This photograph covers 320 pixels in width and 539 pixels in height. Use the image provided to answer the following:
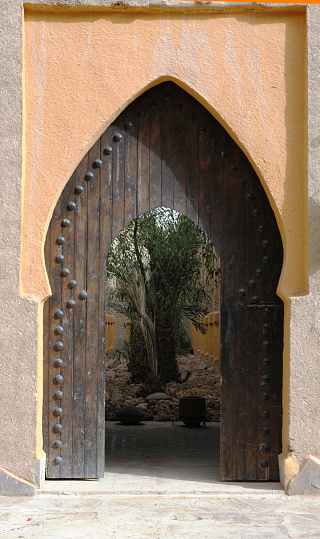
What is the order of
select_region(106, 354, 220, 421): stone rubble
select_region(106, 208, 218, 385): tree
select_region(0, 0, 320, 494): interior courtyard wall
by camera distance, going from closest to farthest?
select_region(0, 0, 320, 494): interior courtyard wall, select_region(106, 354, 220, 421): stone rubble, select_region(106, 208, 218, 385): tree

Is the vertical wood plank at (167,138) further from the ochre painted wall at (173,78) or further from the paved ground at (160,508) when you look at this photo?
the paved ground at (160,508)

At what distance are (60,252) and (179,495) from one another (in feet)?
7.41

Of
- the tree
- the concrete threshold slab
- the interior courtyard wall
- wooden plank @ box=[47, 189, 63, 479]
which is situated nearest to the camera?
the concrete threshold slab

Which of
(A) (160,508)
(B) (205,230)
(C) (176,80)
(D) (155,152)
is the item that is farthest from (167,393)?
(C) (176,80)

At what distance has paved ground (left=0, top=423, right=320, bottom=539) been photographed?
4.46 m

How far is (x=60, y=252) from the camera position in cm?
581

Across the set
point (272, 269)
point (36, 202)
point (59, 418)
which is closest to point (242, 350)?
point (272, 269)

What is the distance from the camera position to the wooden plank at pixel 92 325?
5727 mm

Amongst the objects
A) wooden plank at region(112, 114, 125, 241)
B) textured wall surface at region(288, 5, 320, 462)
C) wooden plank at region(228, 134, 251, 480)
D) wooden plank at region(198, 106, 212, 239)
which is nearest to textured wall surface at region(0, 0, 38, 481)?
wooden plank at region(112, 114, 125, 241)

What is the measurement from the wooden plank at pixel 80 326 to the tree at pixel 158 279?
6.34 meters

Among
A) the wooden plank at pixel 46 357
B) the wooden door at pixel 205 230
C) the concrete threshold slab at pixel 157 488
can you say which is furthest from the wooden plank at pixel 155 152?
the concrete threshold slab at pixel 157 488

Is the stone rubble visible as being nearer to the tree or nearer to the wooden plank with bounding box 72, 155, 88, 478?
the tree

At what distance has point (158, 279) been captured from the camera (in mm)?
12727

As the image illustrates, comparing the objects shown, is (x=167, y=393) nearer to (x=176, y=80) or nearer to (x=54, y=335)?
(x=54, y=335)
